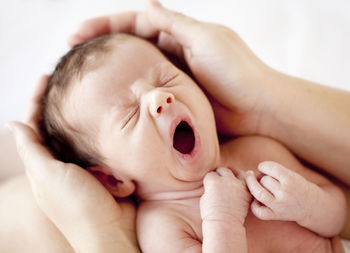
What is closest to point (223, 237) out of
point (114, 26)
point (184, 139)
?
point (184, 139)

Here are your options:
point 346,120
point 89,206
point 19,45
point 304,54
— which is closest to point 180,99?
point 89,206

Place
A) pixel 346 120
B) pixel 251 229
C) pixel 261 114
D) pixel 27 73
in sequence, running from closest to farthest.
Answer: pixel 251 229, pixel 346 120, pixel 261 114, pixel 27 73

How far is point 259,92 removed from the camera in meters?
1.39

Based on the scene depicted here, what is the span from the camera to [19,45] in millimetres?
2082

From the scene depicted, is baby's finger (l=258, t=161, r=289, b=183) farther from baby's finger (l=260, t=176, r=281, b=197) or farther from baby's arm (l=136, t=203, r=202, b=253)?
baby's arm (l=136, t=203, r=202, b=253)

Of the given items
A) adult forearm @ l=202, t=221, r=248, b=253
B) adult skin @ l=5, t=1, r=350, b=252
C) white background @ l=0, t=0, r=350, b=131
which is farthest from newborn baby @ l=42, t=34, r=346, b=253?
white background @ l=0, t=0, r=350, b=131

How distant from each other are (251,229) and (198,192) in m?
0.21

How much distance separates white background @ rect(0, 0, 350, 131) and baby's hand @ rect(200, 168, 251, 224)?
3.05ft

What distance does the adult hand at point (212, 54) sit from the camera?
1.35 m

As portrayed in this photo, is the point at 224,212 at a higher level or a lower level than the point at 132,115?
lower

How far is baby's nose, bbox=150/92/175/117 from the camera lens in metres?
1.05

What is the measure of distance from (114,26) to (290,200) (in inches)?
37.1

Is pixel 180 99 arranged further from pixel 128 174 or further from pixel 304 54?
pixel 304 54

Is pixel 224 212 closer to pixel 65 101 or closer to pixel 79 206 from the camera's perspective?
pixel 79 206
